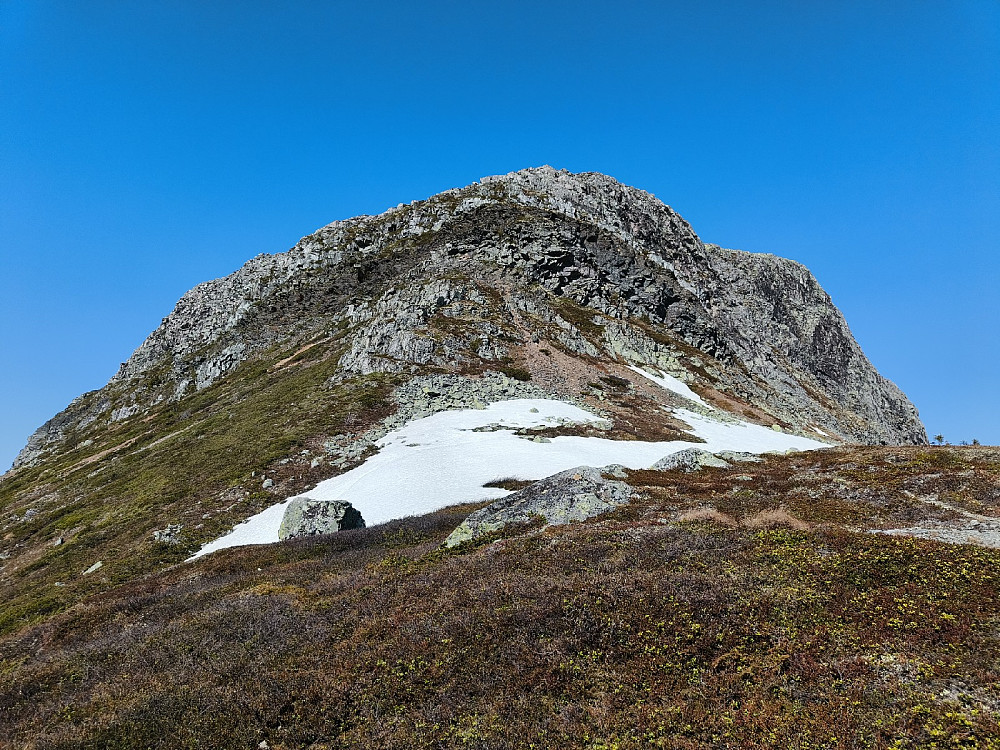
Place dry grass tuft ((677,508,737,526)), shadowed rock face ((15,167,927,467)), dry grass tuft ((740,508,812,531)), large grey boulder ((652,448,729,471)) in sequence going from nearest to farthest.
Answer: dry grass tuft ((740,508,812,531)) → dry grass tuft ((677,508,737,526)) → large grey boulder ((652,448,729,471)) → shadowed rock face ((15,167,927,467))

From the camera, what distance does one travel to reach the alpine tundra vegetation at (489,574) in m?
9.28

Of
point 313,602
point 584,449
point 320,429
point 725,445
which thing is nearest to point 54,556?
point 320,429

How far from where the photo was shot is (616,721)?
894cm

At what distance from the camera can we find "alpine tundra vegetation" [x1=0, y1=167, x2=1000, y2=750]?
9281 millimetres

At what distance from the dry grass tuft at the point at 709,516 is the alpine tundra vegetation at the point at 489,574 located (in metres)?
0.14

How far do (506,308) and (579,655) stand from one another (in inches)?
3112

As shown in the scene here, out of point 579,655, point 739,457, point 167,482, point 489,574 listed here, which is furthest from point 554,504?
point 167,482

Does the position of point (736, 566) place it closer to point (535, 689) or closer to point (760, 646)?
point (760, 646)

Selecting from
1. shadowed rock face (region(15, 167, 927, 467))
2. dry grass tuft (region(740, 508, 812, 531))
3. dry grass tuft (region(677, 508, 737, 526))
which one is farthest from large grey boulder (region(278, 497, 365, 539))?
shadowed rock face (region(15, 167, 927, 467))

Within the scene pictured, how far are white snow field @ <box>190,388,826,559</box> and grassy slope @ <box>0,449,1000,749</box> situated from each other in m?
15.1

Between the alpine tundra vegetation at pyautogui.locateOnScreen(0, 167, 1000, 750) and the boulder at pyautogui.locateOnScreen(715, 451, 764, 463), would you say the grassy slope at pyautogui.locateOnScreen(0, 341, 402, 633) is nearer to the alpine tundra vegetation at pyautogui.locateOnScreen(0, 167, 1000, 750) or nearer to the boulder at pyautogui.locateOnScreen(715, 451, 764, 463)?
the alpine tundra vegetation at pyautogui.locateOnScreen(0, 167, 1000, 750)

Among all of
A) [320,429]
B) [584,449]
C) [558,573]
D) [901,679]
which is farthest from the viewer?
[320,429]

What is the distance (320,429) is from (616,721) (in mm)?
45783

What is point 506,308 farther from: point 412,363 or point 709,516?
point 709,516
